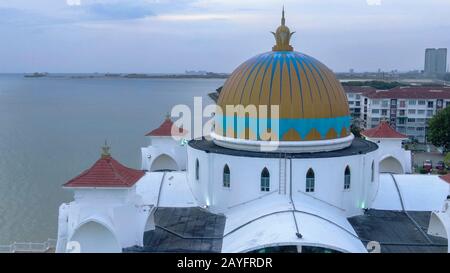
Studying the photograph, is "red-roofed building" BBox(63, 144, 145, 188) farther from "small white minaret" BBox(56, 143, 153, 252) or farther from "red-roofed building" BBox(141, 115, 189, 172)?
"red-roofed building" BBox(141, 115, 189, 172)

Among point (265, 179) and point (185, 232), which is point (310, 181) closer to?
point (265, 179)

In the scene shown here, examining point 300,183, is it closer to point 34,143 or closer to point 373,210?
point 373,210

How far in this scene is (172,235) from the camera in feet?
49.1

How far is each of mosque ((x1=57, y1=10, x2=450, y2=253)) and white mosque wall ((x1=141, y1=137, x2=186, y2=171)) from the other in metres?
4.28

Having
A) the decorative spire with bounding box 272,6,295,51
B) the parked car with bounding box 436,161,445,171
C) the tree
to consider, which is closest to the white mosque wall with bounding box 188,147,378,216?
the decorative spire with bounding box 272,6,295,51

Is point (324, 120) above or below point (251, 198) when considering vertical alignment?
above

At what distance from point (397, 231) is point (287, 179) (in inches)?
153

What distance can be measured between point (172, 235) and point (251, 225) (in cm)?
268

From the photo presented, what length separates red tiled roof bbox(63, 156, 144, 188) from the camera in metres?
13.5

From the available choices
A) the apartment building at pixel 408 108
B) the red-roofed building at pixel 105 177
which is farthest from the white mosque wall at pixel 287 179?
the apartment building at pixel 408 108

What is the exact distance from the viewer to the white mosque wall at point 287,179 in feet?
51.9

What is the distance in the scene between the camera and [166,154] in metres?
23.5

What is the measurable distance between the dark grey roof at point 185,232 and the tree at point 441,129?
29.1 meters
